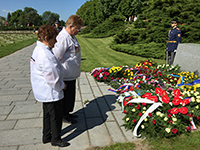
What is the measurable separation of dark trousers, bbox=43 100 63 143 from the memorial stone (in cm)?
449

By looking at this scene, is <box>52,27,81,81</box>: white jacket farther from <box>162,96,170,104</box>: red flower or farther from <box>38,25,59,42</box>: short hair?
<box>162,96,170,104</box>: red flower

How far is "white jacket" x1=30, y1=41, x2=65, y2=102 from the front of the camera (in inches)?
82.4

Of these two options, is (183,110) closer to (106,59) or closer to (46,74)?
(46,74)

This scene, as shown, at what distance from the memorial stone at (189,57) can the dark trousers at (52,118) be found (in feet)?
14.7

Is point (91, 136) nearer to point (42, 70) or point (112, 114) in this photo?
point (112, 114)

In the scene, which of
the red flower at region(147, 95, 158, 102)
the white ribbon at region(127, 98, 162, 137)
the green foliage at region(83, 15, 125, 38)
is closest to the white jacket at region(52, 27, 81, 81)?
the white ribbon at region(127, 98, 162, 137)

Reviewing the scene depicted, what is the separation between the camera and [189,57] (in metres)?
5.39

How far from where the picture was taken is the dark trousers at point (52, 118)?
2338 mm

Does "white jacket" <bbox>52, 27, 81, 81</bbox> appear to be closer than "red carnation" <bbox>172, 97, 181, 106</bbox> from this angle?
Yes

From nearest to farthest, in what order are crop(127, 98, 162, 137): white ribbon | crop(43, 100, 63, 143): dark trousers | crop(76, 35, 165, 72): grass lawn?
1. crop(43, 100, 63, 143): dark trousers
2. crop(127, 98, 162, 137): white ribbon
3. crop(76, 35, 165, 72): grass lawn

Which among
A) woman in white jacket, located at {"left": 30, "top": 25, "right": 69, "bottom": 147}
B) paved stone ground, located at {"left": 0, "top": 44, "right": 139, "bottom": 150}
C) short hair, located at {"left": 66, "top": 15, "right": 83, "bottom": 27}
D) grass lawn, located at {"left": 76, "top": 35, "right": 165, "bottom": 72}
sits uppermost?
short hair, located at {"left": 66, "top": 15, "right": 83, "bottom": 27}

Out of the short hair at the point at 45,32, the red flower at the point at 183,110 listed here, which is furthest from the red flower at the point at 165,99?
the short hair at the point at 45,32

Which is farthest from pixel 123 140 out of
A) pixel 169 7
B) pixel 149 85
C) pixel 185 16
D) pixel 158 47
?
pixel 169 7

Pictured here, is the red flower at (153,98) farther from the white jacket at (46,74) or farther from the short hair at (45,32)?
the short hair at (45,32)
